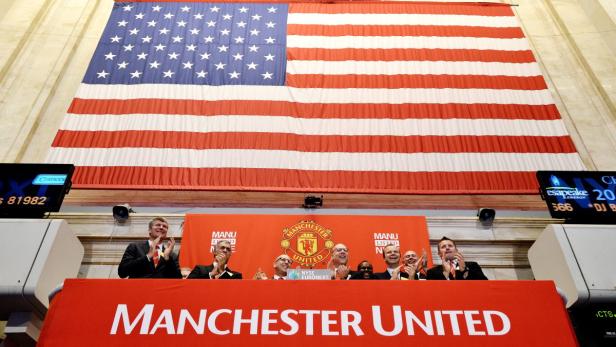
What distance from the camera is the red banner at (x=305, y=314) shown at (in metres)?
3.31

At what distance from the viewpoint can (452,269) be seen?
18.6 ft

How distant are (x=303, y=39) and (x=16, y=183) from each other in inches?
228

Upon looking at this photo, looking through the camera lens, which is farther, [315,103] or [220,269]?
[315,103]

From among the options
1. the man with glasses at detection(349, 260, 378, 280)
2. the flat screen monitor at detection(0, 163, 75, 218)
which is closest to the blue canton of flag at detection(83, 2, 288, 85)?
the flat screen monitor at detection(0, 163, 75, 218)

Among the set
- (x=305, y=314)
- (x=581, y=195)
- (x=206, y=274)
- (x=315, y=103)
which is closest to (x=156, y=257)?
(x=206, y=274)

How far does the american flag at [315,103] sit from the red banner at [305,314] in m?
4.48

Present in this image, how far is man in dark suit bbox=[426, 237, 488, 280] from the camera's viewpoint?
5.59 metres

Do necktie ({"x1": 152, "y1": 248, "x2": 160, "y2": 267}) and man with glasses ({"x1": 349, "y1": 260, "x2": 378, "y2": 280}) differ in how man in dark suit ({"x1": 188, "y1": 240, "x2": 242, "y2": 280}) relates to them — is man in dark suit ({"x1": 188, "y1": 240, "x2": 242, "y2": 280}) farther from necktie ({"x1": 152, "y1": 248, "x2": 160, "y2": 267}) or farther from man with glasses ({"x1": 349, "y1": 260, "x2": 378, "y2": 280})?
man with glasses ({"x1": 349, "y1": 260, "x2": 378, "y2": 280})

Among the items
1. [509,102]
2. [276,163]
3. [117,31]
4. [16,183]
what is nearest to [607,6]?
[509,102]

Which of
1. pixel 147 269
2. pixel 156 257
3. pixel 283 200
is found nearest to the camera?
pixel 147 269

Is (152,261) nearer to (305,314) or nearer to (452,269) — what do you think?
(305,314)

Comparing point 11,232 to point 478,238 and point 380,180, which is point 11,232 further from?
point 478,238

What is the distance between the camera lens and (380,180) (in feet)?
26.5

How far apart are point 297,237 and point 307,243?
0.52 ft
